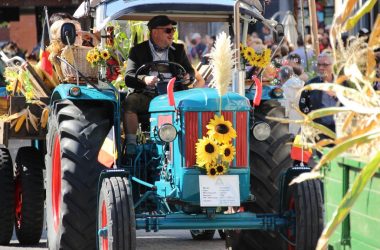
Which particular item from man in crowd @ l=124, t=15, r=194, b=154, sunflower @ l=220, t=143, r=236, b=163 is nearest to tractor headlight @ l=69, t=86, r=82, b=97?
man in crowd @ l=124, t=15, r=194, b=154

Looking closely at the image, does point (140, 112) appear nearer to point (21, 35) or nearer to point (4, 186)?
point (4, 186)

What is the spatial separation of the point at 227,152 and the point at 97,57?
185 centimetres

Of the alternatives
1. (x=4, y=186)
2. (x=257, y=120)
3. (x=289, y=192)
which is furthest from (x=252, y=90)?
(x=4, y=186)

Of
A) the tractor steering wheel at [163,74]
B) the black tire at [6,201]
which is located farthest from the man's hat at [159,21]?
the black tire at [6,201]

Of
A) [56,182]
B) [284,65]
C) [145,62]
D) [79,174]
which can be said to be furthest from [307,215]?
[284,65]

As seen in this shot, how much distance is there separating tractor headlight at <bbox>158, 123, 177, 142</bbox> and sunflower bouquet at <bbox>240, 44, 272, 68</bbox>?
1387mm

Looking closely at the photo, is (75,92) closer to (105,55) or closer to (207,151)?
(105,55)

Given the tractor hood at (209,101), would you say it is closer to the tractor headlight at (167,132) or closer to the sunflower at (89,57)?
the tractor headlight at (167,132)

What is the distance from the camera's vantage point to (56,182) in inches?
423

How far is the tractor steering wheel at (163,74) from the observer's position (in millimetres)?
10016

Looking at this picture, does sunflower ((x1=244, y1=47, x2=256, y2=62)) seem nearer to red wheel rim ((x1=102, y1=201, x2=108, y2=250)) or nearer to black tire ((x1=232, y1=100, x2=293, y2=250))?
black tire ((x1=232, y1=100, x2=293, y2=250))

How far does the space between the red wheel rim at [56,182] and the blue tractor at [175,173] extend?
2cm

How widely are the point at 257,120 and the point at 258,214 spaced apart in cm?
99

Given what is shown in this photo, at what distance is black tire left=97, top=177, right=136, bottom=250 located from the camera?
888 cm
